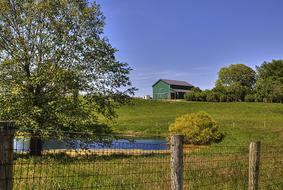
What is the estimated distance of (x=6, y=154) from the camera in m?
4.44

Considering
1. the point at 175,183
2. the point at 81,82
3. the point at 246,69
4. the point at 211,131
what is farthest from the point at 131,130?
the point at 246,69

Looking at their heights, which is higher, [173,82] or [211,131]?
[173,82]

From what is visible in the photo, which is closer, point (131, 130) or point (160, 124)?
point (131, 130)

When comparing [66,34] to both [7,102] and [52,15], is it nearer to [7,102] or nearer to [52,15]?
[52,15]

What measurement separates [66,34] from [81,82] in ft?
7.60

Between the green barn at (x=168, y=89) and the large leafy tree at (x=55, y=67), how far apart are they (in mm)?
84319

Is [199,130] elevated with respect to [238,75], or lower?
lower

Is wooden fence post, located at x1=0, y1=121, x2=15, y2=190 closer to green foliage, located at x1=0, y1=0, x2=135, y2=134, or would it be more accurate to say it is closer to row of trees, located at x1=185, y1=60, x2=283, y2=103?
green foliage, located at x1=0, y1=0, x2=135, y2=134

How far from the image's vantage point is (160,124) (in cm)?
5344

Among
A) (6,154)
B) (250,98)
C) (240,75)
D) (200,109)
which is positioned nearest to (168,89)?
(250,98)

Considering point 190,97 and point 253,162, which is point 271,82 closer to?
point 190,97

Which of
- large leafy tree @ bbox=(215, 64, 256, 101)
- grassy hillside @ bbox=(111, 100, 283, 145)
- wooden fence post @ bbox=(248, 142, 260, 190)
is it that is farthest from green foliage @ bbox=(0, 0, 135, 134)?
large leafy tree @ bbox=(215, 64, 256, 101)

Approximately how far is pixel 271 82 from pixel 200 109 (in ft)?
92.2

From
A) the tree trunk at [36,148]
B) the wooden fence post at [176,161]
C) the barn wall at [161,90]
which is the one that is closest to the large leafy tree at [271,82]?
the barn wall at [161,90]
